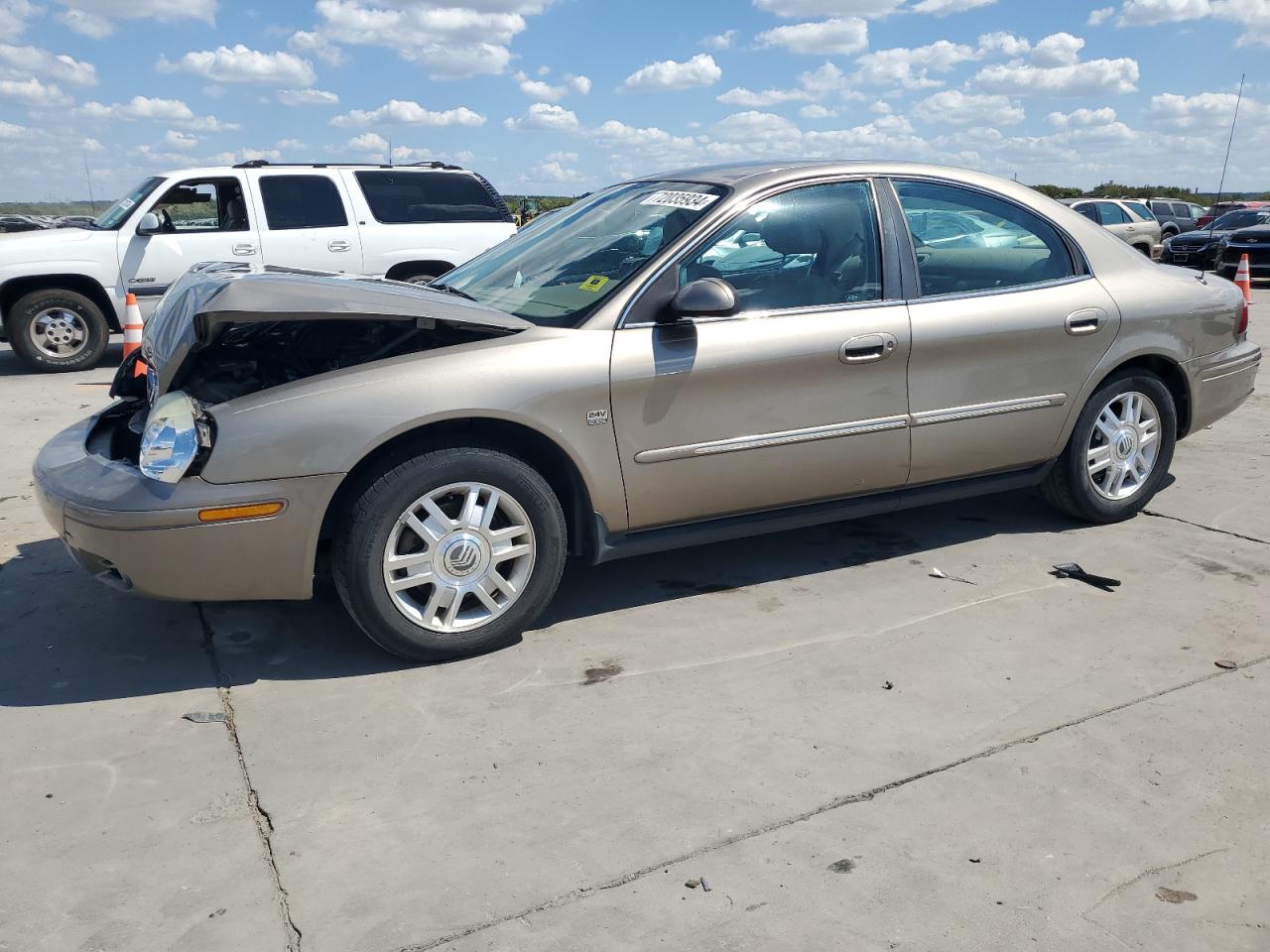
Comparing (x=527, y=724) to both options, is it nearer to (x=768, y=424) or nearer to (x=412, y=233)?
(x=768, y=424)

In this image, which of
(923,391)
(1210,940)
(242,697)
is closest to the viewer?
(1210,940)

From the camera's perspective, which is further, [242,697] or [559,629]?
[559,629]

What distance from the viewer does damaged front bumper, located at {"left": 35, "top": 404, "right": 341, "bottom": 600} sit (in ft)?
11.1

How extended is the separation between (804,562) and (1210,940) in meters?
2.49

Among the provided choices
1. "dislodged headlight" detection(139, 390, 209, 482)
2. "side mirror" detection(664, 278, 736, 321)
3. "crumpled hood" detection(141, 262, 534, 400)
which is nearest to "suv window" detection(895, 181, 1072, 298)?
"side mirror" detection(664, 278, 736, 321)

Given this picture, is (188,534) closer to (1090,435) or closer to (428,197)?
(1090,435)

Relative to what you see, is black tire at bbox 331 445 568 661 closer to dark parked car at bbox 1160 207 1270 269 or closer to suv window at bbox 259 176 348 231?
suv window at bbox 259 176 348 231

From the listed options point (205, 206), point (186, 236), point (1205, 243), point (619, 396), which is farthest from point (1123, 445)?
point (1205, 243)

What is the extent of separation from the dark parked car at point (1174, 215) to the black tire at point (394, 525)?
30.5 meters

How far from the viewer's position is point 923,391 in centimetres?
439

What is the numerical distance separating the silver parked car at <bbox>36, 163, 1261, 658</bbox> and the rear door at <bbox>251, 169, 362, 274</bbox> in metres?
6.06

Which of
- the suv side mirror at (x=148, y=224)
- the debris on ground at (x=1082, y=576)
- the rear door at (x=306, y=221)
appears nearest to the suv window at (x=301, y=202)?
the rear door at (x=306, y=221)

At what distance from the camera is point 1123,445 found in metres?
5.06

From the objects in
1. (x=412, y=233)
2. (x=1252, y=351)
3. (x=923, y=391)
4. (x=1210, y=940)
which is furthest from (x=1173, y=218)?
(x=1210, y=940)
